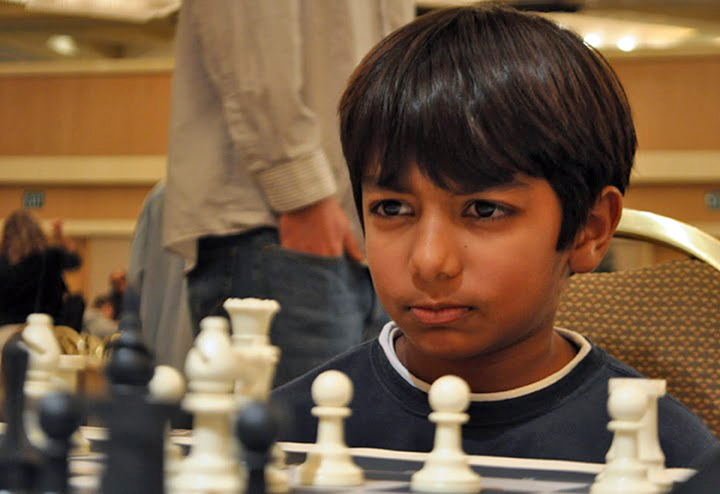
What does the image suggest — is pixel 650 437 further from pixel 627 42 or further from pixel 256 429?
→ pixel 627 42

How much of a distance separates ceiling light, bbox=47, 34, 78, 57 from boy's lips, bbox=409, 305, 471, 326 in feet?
35.0

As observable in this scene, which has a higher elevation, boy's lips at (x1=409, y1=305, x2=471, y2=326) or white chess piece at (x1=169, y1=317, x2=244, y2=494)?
boy's lips at (x1=409, y1=305, x2=471, y2=326)

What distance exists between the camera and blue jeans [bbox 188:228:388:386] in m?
1.87

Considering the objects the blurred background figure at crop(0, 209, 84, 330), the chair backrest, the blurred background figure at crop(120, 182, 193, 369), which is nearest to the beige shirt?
the blurred background figure at crop(0, 209, 84, 330)

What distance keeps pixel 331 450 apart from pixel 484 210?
0.46m

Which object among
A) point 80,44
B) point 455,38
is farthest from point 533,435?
point 80,44

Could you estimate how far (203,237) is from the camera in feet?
6.38

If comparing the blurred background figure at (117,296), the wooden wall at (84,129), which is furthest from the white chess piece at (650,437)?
the wooden wall at (84,129)

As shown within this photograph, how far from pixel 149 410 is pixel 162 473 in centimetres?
3

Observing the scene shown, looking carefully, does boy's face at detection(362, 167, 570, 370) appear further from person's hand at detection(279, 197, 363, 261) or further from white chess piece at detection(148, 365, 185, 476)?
person's hand at detection(279, 197, 363, 261)

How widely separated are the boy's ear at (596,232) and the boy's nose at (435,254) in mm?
243

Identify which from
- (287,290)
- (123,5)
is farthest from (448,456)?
(123,5)

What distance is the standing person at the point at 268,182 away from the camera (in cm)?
189

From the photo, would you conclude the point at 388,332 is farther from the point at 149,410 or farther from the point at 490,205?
the point at 149,410
